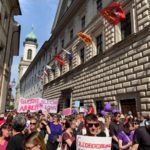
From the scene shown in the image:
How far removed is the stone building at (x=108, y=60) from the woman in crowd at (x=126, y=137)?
4886mm

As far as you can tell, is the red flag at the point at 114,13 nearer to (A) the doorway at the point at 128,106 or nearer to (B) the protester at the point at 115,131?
(A) the doorway at the point at 128,106

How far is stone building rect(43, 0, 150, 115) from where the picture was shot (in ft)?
35.7

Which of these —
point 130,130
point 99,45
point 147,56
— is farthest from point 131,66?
point 130,130

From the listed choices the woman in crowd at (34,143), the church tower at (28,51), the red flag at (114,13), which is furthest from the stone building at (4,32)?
the church tower at (28,51)

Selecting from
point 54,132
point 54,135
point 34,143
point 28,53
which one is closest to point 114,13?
point 54,132

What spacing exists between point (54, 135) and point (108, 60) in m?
8.36

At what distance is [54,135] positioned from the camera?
6559mm

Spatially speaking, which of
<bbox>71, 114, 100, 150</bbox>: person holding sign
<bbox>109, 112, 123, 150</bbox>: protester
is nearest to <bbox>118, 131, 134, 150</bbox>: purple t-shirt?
<bbox>109, 112, 123, 150</bbox>: protester

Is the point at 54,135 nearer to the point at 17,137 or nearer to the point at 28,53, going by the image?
the point at 17,137

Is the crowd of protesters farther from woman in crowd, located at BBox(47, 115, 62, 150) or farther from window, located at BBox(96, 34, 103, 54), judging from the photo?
window, located at BBox(96, 34, 103, 54)

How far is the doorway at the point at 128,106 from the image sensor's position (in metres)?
11.4

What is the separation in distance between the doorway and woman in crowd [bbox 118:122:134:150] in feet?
19.8

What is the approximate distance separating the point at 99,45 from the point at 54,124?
33.1ft

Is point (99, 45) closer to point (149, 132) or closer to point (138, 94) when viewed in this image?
point (138, 94)
